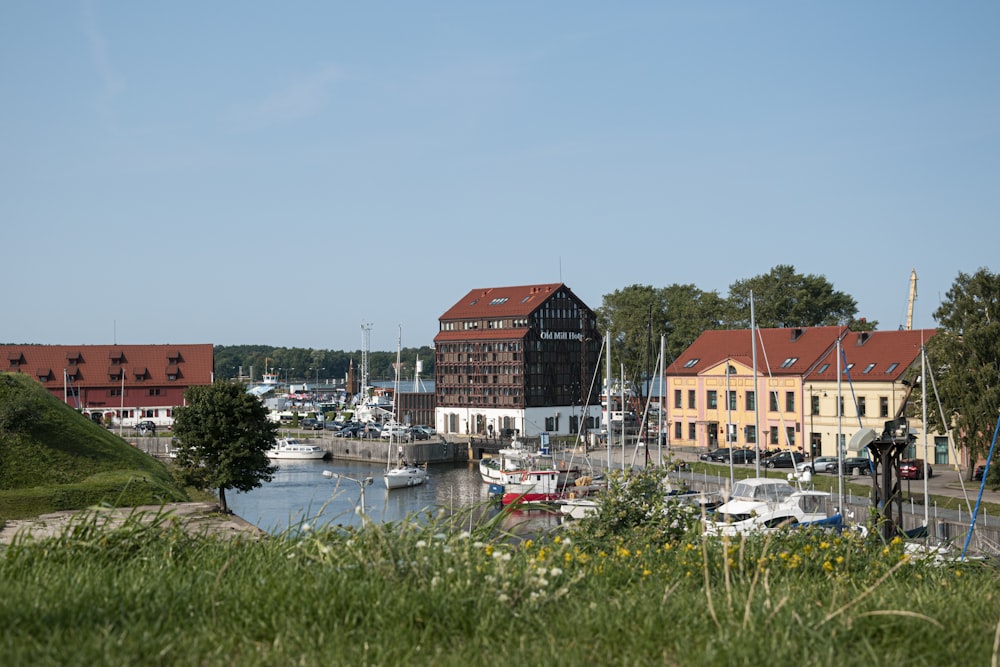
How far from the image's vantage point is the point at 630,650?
652 centimetres

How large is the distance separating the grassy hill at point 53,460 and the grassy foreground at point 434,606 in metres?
21.1

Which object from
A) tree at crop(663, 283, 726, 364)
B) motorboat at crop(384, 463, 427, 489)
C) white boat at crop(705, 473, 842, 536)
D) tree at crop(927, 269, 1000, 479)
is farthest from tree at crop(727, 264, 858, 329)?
white boat at crop(705, 473, 842, 536)

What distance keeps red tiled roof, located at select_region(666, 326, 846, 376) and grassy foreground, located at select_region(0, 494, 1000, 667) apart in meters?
59.7

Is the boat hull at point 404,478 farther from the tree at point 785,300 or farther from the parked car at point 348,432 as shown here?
the tree at point 785,300

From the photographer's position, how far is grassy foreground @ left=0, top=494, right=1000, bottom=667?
634 centimetres

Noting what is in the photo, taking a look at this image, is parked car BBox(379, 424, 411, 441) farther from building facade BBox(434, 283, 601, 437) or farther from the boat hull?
the boat hull

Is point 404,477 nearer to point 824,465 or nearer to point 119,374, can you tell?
point 824,465

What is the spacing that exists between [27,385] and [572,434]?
203 ft

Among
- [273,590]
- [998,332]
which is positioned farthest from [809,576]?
[998,332]

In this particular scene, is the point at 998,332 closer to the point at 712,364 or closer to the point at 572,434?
the point at 712,364

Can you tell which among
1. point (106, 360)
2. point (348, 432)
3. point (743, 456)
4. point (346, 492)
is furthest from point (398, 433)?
point (346, 492)

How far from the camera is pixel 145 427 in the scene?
316ft

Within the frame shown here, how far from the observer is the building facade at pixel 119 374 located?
98750 millimetres

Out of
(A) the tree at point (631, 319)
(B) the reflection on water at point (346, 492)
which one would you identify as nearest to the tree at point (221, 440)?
(B) the reflection on water at point (346, 492)
